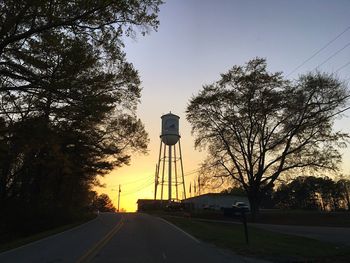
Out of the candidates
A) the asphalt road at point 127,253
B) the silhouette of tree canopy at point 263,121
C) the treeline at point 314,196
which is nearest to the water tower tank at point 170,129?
the silhouette of tree canopy at point 263,121

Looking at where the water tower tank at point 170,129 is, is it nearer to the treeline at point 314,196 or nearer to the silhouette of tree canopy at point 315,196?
the treeline at point 314,196

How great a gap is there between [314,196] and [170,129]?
7880 cm

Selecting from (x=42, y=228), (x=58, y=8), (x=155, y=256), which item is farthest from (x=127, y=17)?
(x=42, y=228)

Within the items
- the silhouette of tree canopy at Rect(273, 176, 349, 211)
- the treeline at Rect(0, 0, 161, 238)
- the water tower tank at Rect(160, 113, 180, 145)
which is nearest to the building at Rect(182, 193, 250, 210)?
the water tower tank at Rect(160, 113, 180, 145)

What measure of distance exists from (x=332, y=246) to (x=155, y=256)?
8.33m

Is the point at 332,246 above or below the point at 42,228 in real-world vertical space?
below

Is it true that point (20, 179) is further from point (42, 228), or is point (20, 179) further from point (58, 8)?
point (58, 8)

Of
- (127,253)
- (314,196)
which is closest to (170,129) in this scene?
(127,253)

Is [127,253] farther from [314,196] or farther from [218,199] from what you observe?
[314,196]

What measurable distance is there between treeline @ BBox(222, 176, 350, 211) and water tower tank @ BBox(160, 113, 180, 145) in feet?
203

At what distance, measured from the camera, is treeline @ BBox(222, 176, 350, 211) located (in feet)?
404

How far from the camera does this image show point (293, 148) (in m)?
44.2

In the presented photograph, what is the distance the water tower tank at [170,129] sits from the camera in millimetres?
67875

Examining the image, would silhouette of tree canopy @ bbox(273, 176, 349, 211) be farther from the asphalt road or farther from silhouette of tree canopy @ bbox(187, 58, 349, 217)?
the asphalt road
